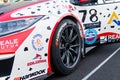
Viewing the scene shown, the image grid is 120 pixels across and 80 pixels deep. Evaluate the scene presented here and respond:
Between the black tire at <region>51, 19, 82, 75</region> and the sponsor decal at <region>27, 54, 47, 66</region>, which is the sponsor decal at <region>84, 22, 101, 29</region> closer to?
the black tire at <region>51, 19, 82, 75</region>

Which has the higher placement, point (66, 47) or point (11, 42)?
point (11, 42)

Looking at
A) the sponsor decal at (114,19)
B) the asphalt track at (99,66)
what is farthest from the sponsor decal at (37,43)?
the sponsor decal at (114,19)

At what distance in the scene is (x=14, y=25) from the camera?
11.7ft

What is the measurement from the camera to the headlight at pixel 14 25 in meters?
3.48

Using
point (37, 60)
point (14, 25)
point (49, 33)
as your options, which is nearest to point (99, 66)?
point (49, 33)

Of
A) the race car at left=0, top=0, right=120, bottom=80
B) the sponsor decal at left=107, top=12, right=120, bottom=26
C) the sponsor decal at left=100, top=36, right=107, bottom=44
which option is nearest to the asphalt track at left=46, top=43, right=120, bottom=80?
the race car at left=0, top=0, right=120, bottom=80

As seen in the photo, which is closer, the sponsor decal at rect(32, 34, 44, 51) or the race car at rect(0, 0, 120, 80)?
the race car at rect(0, 0, 120, 80)

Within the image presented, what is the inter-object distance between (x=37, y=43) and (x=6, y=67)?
54cm

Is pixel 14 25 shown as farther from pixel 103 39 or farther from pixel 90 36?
pixel 103 39

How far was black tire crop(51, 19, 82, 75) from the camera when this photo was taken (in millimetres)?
4035

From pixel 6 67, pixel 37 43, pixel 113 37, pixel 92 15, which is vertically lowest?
pixel 6 67

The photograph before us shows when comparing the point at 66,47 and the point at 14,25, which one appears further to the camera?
the point at 66,47

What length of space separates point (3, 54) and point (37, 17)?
0.73 m

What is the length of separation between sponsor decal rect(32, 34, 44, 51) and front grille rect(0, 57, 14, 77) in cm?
39
